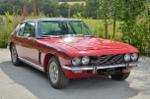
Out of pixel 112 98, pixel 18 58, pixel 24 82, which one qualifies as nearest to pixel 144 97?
pixel 112 98

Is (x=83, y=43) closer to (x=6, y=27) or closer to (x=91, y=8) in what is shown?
(x=91, y=8)

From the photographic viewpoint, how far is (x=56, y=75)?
22.6 feet

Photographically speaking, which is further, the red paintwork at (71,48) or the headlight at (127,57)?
the headlight at (127,57)

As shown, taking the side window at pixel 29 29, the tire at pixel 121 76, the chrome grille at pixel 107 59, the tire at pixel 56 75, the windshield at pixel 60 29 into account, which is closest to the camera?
the chrome grille at pixel 107 59

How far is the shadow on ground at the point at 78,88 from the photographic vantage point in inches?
251

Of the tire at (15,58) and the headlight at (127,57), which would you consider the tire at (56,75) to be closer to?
the headlight at (127,57)

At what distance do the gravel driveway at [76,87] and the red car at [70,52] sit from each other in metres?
0.27

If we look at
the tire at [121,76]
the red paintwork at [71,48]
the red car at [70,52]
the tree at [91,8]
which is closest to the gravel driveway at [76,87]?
the tire at [121,76]

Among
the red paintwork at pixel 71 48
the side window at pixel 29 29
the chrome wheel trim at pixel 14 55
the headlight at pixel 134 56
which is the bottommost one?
the chrome wheel trim at pixel 14 55

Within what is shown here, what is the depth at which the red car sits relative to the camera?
6425 millimetres

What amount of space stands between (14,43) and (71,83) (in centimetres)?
312

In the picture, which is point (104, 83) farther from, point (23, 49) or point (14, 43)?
point (14, 43)

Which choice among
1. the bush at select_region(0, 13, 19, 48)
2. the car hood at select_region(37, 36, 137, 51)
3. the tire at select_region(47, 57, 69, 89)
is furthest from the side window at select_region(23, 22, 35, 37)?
the bush at select_region(0, 13, 19, 48)

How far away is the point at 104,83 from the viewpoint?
735cm
